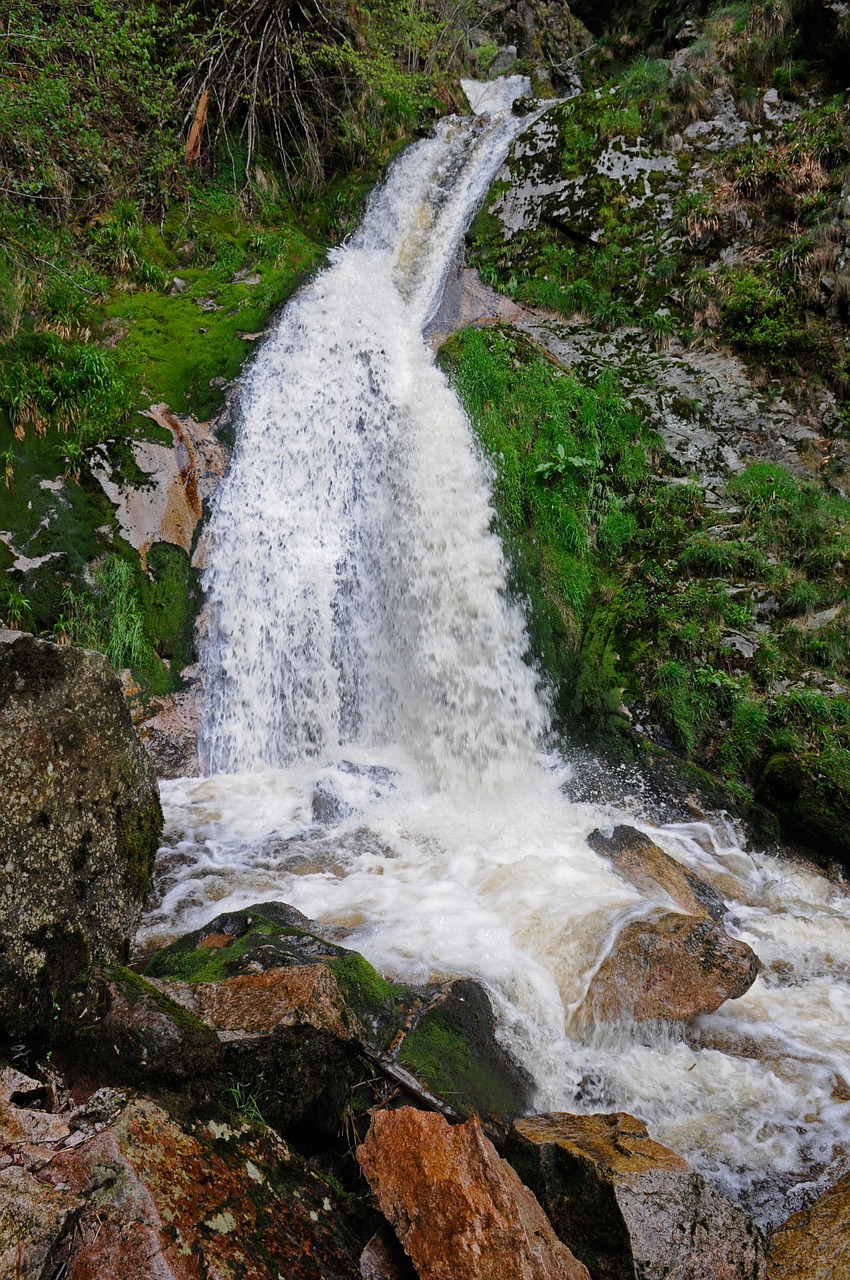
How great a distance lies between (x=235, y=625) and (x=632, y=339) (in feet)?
23.2

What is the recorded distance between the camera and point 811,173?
10141 mm

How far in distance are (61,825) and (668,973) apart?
330 centimetres

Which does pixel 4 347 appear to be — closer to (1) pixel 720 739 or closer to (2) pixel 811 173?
(1) pixel 720 739

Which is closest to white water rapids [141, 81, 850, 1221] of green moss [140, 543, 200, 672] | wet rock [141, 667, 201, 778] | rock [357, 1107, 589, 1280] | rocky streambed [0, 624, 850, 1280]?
wet rock [141, 667, 201, 778]

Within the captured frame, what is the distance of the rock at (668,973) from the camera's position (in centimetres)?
382

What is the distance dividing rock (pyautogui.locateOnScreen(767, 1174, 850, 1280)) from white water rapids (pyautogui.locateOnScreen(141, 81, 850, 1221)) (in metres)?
0.38

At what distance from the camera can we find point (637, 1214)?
7.39ft

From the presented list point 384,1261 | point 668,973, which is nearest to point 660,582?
point 668,973

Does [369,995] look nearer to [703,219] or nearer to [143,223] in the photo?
[143,223]

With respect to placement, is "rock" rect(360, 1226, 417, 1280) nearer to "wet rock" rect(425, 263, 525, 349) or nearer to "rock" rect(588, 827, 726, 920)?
"rock" rect(588, 827, 726, 920)

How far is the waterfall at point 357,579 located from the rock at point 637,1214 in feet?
14.4

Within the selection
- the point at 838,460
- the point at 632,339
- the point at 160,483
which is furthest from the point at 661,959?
the point at 632,339

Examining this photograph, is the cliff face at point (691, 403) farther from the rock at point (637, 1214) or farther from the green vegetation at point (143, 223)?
the rock at point (637, 1214)

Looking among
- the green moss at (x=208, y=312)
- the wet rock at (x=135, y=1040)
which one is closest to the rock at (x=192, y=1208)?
the wet rock at (x=135, y=1040)
